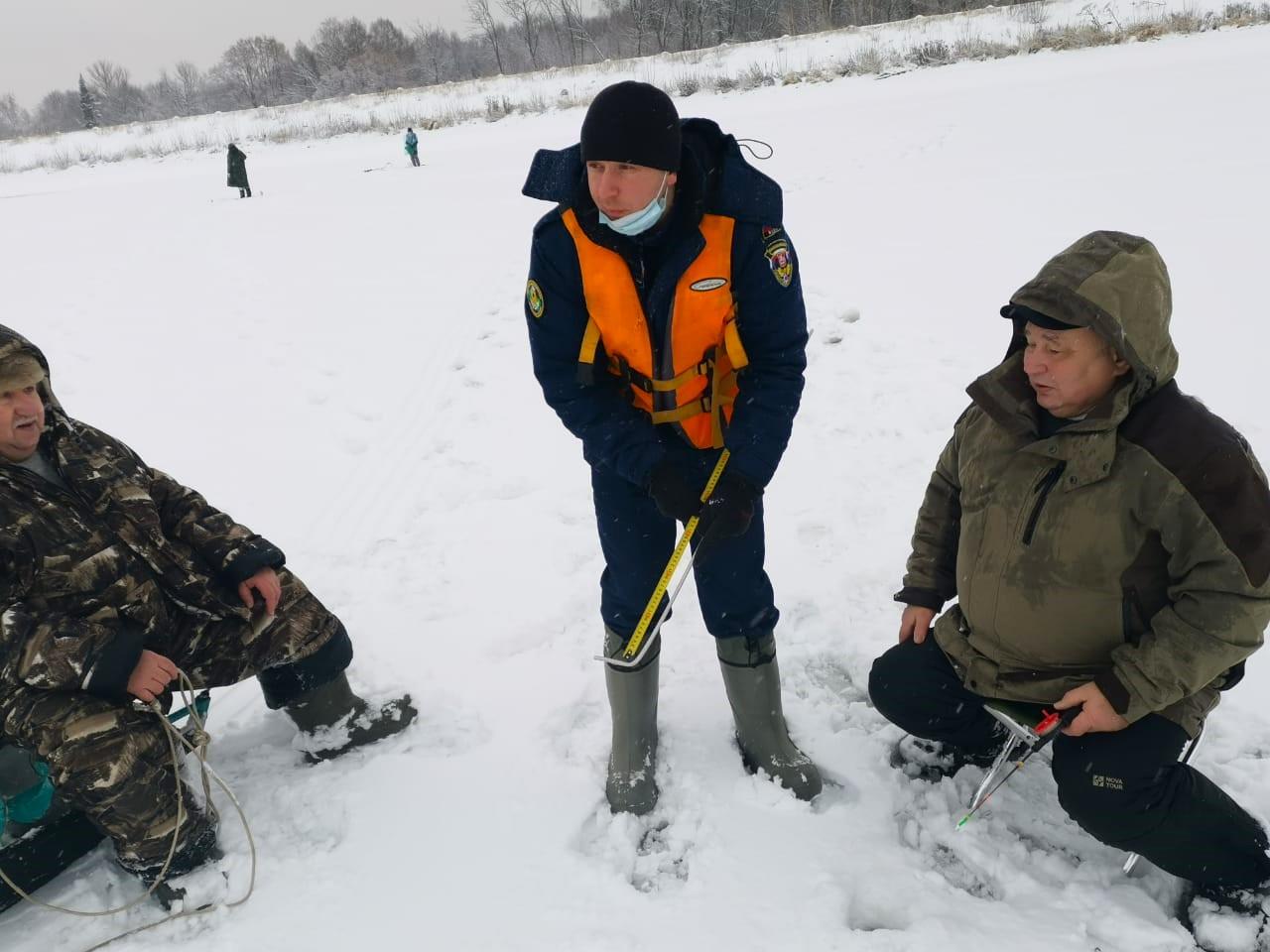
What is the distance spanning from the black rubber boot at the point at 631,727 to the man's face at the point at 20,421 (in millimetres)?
1687

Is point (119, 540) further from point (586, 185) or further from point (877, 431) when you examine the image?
point (877, 431)

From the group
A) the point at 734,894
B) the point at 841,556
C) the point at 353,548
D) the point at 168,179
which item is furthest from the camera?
the point at 168,179

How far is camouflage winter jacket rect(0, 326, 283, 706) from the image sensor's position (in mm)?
2008

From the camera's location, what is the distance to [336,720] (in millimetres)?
2652

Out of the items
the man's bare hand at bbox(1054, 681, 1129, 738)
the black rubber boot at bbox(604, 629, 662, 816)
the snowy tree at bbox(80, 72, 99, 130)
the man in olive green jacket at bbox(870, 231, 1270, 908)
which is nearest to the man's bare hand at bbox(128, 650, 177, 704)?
the black rubber boot at bbox(604, 629, 662, 816)

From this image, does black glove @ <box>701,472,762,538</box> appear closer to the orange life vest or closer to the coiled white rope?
the orange life vest

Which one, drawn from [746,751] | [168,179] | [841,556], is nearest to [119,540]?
[746,751]

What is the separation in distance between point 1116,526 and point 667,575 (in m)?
1.09

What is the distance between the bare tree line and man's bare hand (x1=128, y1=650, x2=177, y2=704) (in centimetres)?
3739

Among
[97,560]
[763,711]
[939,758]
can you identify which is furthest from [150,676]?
[939,758]

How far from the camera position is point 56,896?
7.22 feet

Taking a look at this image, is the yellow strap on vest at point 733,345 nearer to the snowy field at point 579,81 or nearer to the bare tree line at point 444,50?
the snowy field at point 579,81

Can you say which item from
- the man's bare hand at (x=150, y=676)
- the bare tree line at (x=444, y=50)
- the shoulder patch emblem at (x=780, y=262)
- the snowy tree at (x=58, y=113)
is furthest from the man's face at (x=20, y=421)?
the snowy tree at (x=58, y=113)

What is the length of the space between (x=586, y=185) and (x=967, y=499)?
4.08 feet
